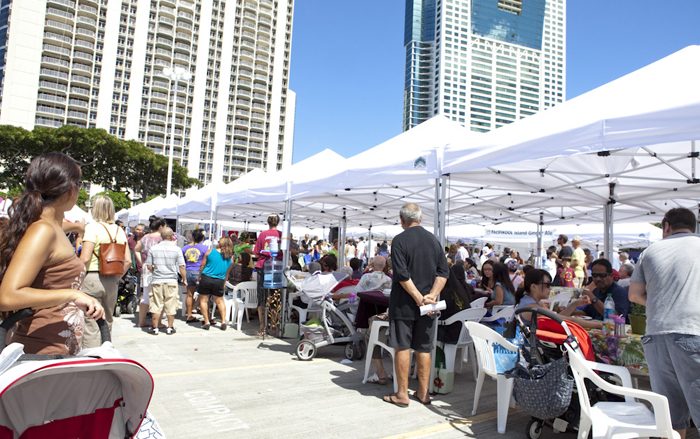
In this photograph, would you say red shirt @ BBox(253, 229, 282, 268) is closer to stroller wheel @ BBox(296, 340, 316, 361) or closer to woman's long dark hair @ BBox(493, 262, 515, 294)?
stroller wheel @ BBox(296, 340, 316, 361)

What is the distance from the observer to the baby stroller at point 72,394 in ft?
4.58

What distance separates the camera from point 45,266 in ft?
5.98

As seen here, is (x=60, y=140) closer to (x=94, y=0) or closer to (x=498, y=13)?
(x=94, y=0)

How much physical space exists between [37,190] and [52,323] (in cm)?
53

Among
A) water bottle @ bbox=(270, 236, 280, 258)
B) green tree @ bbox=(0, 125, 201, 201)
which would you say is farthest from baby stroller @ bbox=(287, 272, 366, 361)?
green tree @ bbox=(0, 125, 201, 201)

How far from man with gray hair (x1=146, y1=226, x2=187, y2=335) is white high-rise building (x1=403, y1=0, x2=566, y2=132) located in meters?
155

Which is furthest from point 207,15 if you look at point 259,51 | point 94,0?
point 94,0

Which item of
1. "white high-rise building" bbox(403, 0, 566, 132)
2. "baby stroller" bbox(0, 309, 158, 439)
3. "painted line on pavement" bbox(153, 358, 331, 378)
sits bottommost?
"painted line on pavement" bbox(153, 358, 331, 378)

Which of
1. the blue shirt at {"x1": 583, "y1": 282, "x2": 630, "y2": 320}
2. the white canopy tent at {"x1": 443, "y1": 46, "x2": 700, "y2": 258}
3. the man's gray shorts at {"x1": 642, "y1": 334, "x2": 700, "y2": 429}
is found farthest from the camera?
the blue shirt at {"x1": 583, "y1": 282, "x2": 630, "y2": 320}

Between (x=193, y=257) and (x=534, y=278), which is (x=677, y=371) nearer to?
(x=534, y=278)

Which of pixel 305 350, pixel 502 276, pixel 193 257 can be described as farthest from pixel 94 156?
pixel 502 276

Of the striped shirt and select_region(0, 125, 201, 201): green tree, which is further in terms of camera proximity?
select_region(0, 125, 201, 201): green tree

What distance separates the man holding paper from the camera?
4.41 m

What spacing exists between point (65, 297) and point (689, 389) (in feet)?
10.1
